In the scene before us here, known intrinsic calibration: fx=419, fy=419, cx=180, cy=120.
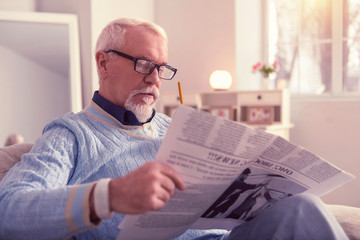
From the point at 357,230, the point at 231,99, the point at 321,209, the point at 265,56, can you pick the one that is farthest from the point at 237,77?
the point at 321,209

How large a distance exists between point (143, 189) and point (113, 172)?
42 centimetres

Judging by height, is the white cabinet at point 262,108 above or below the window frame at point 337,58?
below

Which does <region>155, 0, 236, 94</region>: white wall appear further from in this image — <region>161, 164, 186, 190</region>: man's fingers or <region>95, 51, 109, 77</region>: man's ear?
<region>161, 164, 186, 190</region>: man's fingers

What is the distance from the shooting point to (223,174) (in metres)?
0.84

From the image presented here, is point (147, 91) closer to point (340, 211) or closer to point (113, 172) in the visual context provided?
point (113, 172)

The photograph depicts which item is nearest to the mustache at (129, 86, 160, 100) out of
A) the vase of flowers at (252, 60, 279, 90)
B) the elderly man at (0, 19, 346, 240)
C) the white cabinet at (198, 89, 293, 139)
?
the elderly man at (0, 19, 346, 240)

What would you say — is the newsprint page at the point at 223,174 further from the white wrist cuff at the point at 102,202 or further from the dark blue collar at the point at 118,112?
the dark blue collar at the point at 118,112

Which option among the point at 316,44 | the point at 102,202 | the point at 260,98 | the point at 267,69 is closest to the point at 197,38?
the point at 267,69

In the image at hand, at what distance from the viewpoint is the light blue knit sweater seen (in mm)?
768

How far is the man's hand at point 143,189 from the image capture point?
0.71 metres

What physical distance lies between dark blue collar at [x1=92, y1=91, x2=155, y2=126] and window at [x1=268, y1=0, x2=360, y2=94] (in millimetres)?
2778

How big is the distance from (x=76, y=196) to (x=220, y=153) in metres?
0.28

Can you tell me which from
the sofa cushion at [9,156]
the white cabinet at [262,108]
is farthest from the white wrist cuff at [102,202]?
the white cabinet at [262,108]

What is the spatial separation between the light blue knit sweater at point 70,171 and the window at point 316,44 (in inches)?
101
